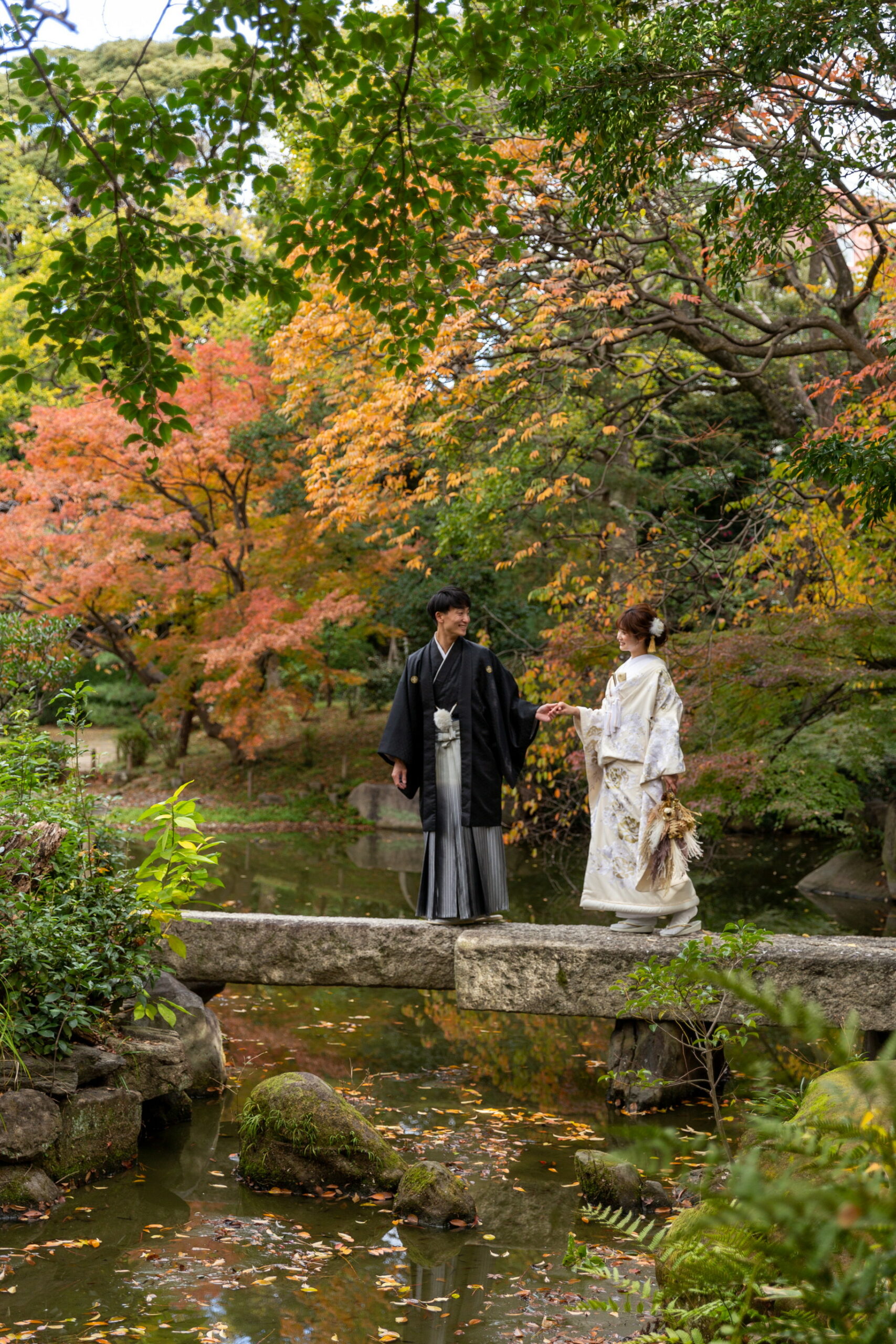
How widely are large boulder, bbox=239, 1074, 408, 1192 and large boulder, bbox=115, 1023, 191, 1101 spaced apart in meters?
0.55

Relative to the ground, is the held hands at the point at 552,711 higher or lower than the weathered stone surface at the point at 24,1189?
higher

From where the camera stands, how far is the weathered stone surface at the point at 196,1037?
202 inches

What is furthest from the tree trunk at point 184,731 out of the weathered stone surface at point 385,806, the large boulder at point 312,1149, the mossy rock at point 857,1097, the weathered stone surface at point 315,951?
the mossy rock at point 857,1097

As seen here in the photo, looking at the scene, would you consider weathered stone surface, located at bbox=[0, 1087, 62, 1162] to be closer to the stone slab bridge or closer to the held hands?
the stone slab bridge

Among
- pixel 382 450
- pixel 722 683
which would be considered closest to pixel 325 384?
pixel 382 450

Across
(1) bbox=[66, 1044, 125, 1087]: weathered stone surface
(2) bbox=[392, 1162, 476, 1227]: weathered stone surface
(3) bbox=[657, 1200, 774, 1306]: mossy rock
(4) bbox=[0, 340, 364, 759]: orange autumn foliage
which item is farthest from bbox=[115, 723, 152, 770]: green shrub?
(3) bbox=[657, 1200, 774, 1306]: mossy rock

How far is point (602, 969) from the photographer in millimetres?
5195

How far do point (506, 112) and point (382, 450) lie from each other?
470 cm

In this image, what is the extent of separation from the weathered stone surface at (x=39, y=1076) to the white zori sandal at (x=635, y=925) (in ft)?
8.62

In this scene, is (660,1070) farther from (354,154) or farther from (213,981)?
(354,154)

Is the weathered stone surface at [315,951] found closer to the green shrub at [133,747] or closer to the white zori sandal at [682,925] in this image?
the white zori sandal at [682,925]

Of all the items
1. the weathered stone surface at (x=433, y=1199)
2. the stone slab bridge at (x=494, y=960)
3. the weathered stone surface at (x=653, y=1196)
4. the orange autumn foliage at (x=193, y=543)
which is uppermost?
the orange autumn foliage at (x=193, y=543)

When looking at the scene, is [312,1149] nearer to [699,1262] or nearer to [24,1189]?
[24,1189]

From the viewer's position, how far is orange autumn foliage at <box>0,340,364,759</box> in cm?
1540
